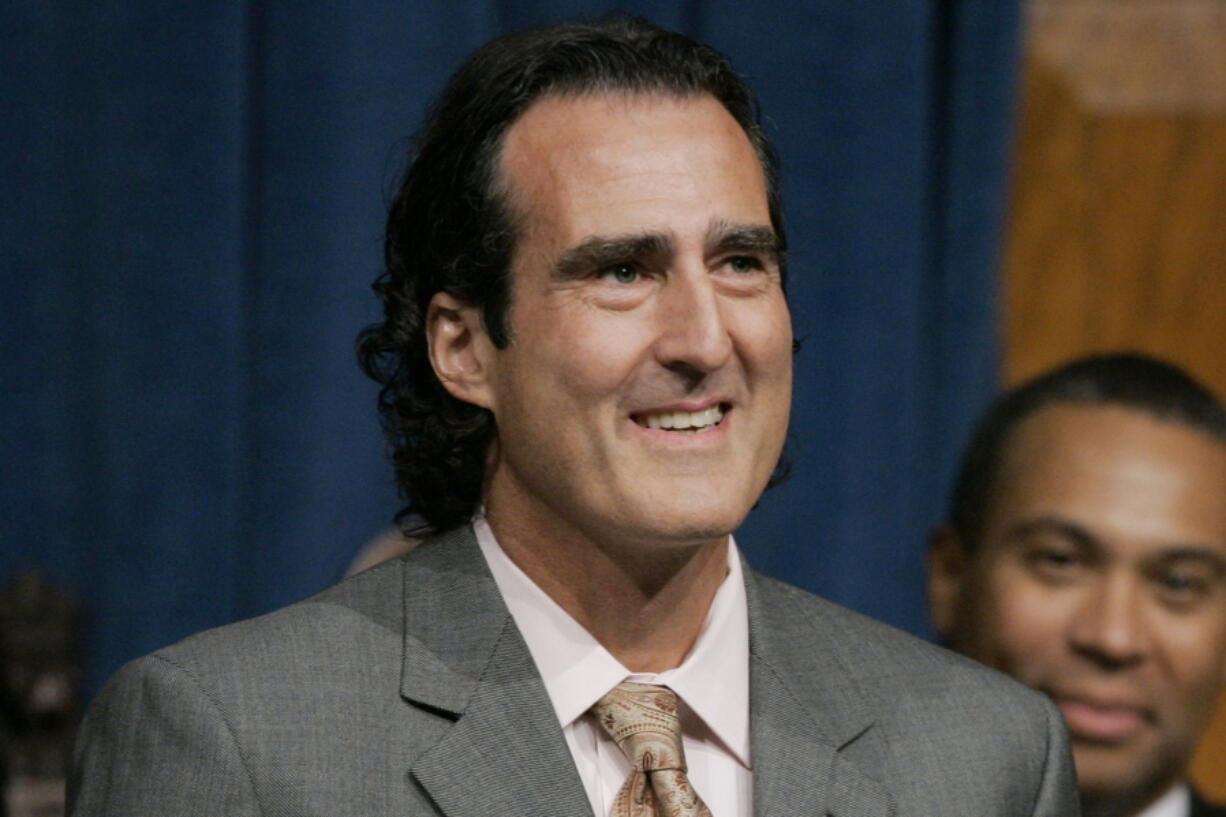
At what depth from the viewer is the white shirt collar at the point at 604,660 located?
5.77 feet

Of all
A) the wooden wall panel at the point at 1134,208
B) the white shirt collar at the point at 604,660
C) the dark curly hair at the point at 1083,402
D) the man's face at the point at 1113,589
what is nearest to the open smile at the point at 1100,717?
the man's face at the point at 1113,589

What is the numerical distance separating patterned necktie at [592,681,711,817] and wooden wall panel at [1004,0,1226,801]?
179 cm

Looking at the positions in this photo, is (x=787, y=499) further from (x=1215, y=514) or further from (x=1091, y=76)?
(x=1091, y=76)

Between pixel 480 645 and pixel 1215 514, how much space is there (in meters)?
1.32

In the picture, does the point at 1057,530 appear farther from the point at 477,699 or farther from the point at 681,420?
the point at 477,699

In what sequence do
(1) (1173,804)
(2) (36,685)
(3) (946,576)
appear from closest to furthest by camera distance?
1. (1) (1173,804)
2. (3) (946,576)
3. (2) (36,685)

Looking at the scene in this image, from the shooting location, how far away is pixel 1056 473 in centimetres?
265

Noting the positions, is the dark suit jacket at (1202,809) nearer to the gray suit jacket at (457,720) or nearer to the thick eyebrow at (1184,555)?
the thick eyebrow at (1184,555)

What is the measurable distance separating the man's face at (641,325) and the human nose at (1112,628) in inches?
37.1

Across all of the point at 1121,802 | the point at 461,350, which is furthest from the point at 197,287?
the point at 1121,802

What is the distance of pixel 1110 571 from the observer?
2590mm

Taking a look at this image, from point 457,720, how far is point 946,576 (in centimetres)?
122

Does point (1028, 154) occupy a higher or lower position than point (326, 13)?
lower

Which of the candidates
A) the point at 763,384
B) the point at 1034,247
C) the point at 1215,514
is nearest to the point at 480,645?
the point at 763,384
